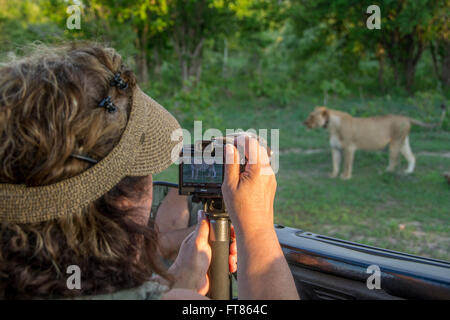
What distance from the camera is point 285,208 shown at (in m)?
4.21

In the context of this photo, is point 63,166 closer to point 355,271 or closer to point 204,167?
point 204,167

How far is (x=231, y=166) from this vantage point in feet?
3.28

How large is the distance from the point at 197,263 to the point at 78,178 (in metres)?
0.49

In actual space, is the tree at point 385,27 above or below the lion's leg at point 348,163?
above

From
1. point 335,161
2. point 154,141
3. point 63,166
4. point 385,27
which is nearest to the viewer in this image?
point 63,166

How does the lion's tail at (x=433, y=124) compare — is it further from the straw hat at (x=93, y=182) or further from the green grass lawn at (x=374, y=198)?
the straw hat at (x=93, y=182)

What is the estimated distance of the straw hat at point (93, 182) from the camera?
0.78 meters

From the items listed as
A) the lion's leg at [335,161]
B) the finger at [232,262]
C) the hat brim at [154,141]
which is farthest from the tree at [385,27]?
the hat brim at [154,141]

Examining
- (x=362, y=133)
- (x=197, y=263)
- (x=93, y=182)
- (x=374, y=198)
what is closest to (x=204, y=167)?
(x=197, y=263)

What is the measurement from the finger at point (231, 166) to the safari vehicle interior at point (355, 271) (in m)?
0.47

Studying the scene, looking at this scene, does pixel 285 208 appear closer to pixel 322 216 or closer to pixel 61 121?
pixel 322 216

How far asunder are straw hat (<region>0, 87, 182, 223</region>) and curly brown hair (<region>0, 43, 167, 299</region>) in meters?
0.01

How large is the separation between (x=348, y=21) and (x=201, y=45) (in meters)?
4.96

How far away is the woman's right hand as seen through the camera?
3.25 ft
